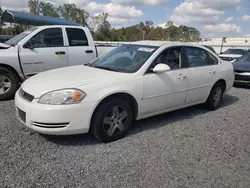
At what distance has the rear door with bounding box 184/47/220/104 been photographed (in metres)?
4.44

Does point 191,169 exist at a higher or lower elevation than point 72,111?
lower

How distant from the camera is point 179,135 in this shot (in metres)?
3.76

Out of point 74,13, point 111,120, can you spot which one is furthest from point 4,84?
point 74,13

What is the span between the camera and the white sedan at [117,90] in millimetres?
3006

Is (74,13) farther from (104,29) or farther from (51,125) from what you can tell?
(51,125)

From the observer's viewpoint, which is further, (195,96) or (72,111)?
(195,96)

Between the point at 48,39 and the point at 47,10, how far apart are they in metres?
52.8

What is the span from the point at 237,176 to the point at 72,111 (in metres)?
2.22

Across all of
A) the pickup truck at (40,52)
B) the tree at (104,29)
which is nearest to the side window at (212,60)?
the pickup truck at (40,52)

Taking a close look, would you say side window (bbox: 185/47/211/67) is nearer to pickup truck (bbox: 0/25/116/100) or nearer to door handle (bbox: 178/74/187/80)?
door handle (bbox: 178/74/187/80)

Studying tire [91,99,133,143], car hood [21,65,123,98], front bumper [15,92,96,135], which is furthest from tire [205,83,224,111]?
front bumper [15,92,96,135]

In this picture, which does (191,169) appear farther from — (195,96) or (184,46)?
(184,46)

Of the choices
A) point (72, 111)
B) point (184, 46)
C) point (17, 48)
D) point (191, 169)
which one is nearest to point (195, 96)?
point (184, 46)

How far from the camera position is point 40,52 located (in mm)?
5539
